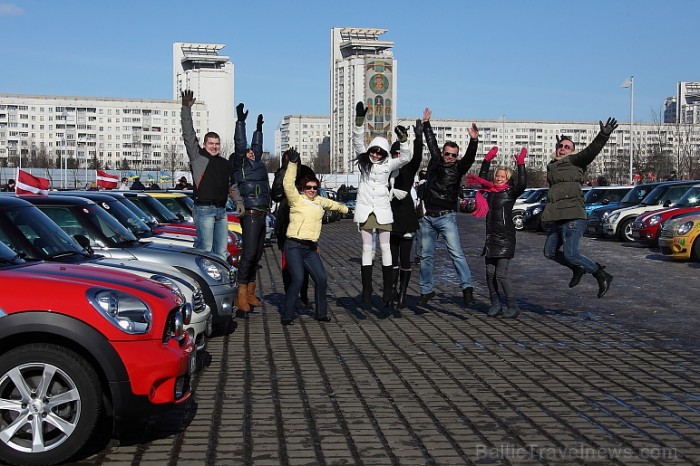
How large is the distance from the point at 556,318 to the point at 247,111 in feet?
15.3

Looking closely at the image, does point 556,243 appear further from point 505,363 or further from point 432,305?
point 505,363

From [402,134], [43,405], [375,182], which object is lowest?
[43,405]

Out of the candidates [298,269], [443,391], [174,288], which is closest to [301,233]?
[298,269]

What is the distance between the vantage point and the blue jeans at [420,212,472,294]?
432 inches

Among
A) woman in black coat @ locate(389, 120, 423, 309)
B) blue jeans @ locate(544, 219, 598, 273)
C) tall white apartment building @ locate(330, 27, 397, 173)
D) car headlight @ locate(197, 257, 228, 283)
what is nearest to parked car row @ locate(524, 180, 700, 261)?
blue jeans @ locate(544, 219, 598, 273)

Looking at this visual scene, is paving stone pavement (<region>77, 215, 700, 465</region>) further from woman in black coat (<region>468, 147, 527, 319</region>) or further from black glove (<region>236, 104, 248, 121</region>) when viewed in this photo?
black glove (<region>236, 104, 248, 121</region>)

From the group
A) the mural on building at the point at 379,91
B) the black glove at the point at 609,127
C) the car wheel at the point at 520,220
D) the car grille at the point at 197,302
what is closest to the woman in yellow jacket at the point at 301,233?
the car grille at the point at 197,302

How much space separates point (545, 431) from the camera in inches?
231

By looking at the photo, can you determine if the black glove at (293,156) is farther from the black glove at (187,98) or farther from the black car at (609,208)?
the black car at (609,208)

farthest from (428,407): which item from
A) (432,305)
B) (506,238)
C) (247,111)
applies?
(247,111)

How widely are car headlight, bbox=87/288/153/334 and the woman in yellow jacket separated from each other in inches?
191

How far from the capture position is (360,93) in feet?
611

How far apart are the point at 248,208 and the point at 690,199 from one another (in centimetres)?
1506

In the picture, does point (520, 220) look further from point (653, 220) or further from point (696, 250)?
point (696, 250)
